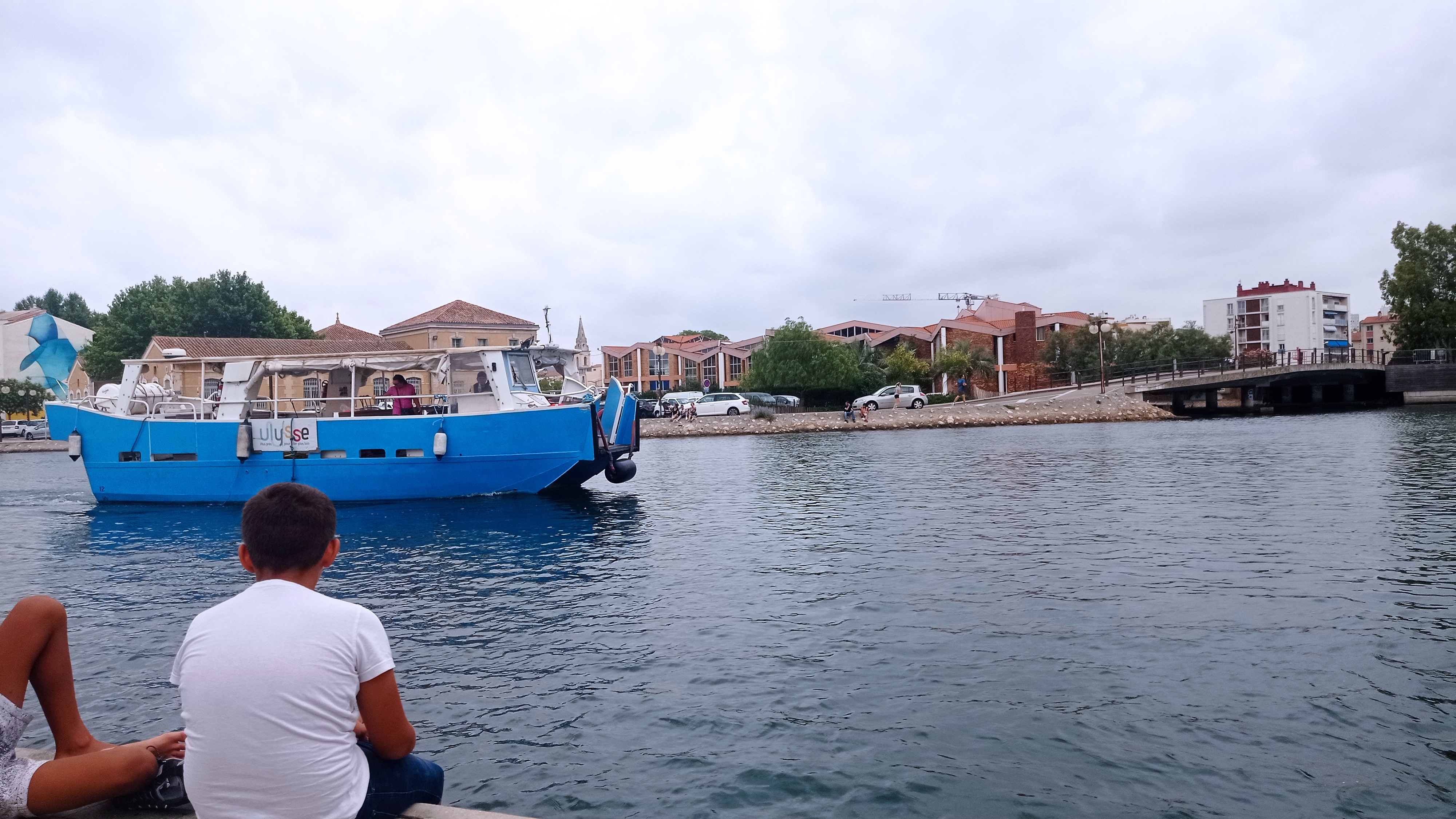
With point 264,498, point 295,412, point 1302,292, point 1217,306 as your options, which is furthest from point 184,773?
point 1217,306

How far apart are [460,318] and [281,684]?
77337 mm

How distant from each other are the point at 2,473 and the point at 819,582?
4013 centimetres

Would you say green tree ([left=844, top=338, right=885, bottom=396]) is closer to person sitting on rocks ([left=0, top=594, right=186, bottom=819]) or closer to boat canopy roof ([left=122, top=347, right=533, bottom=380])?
boat canopy roof ([left=122, top=347, right=533, bottom=380])

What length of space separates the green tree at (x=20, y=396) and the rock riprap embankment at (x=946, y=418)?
51.7 meters

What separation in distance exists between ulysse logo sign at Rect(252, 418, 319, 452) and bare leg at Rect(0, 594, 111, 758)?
18993mm

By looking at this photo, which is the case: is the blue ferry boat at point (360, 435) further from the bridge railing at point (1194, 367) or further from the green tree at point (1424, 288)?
the green tree at point (1424, 288)

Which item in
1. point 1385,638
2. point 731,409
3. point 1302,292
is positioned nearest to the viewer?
point 1385,638

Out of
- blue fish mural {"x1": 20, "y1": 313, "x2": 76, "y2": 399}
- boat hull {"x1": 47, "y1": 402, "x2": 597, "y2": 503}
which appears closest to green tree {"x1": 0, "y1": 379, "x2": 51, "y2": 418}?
blue fish mural {"x1": 20, "y1": 313, "x2": 76, "y2": 399}

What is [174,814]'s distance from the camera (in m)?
3.95

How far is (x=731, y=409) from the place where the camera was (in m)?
60.7

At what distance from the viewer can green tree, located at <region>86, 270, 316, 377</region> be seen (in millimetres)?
79375

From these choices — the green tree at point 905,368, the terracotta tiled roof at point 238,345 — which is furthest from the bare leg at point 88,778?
the green tree at point 905,368

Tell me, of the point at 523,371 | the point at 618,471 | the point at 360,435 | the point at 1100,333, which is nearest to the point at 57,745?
the point at 618,471

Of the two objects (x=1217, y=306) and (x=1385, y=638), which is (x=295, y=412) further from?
(x=1217, y=306)
